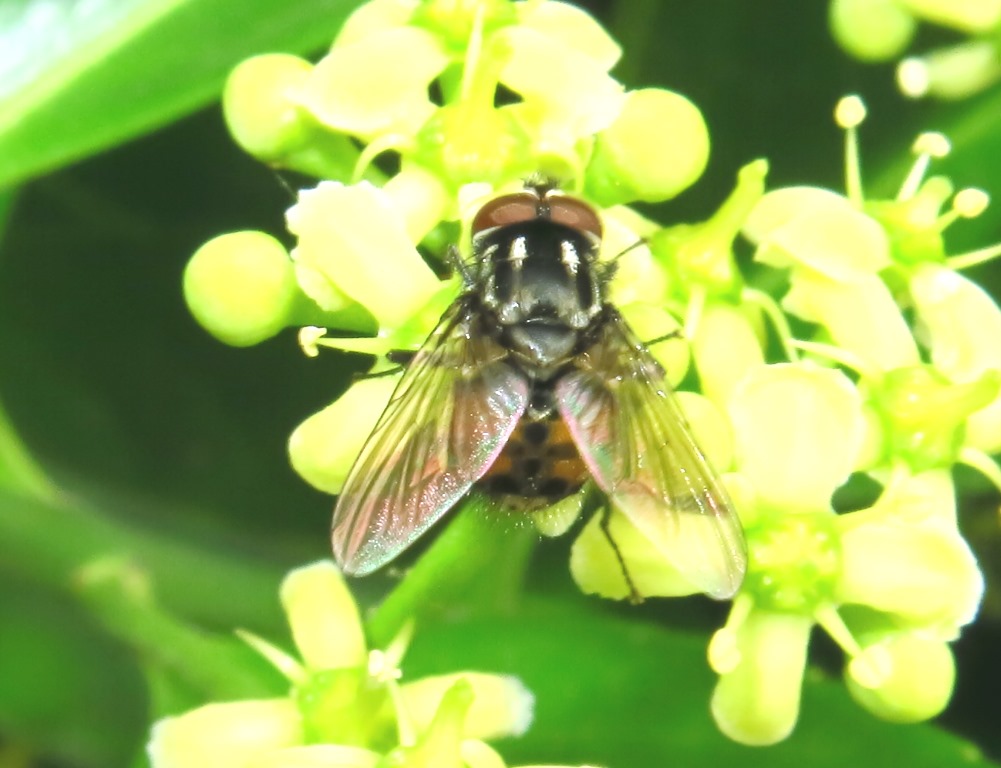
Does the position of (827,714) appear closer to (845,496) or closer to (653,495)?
(845,496)

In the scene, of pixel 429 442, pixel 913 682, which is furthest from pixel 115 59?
pixel 913 682

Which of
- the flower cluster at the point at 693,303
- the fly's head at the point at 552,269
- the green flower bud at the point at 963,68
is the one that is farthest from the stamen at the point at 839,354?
the green flower bud at the point at 963,68

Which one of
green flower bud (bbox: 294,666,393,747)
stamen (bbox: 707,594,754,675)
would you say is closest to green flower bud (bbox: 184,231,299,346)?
green flower bud (bbox: 294,666,393,747)

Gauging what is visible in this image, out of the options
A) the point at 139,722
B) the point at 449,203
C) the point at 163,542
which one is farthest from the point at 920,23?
the point at 139,722

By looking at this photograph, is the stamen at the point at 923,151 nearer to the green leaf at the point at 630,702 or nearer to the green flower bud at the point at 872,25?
the green flower bud at the point at 872,25

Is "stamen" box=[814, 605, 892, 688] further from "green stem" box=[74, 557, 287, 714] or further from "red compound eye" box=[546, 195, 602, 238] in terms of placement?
"green stem" box=[74, 557, 287, 714]

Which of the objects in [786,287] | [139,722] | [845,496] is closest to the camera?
[786,287]
